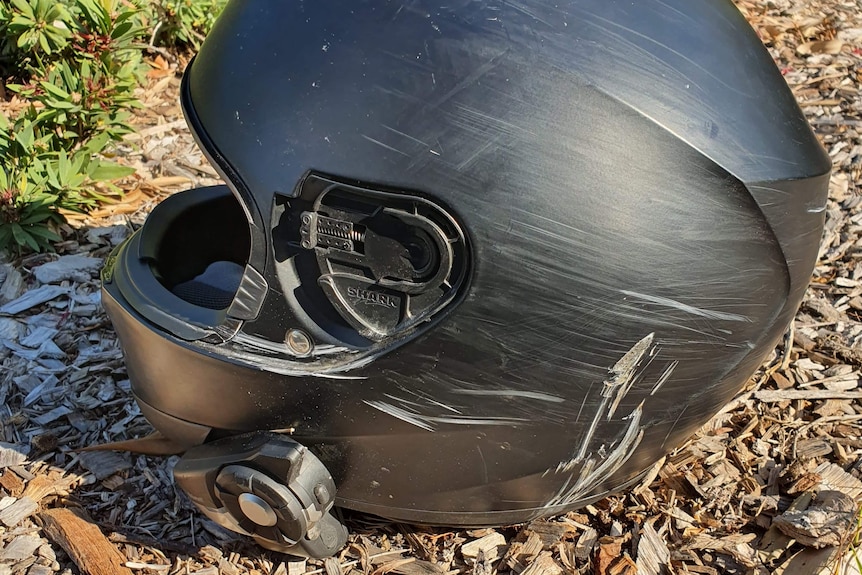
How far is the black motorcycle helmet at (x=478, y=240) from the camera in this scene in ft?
4.86

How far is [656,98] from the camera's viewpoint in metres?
1.50

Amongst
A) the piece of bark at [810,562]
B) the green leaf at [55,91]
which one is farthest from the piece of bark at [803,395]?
the green leaf at [55,91]

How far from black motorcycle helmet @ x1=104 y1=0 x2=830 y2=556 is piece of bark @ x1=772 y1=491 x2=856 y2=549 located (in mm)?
455

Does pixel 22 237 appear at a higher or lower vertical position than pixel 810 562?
lower

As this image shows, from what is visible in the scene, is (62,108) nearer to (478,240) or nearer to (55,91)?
(55,91)

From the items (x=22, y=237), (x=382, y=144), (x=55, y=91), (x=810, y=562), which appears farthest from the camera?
(x=55, y=91)

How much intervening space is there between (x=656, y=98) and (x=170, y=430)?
1272mm

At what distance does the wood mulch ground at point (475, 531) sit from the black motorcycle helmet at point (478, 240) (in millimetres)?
324

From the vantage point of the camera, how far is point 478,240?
4.89ft

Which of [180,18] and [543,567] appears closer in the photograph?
[543,567]

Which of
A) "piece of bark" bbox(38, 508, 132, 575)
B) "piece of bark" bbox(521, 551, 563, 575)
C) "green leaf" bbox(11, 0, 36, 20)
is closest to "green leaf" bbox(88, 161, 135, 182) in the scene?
"green leaf" bbox(11, 0, 36, 20)

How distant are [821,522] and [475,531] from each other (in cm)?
82

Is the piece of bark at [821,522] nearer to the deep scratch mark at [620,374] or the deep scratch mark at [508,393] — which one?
the deep scratch mark at [620,374]

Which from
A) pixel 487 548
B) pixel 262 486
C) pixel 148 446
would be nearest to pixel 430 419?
pixel 262 486
